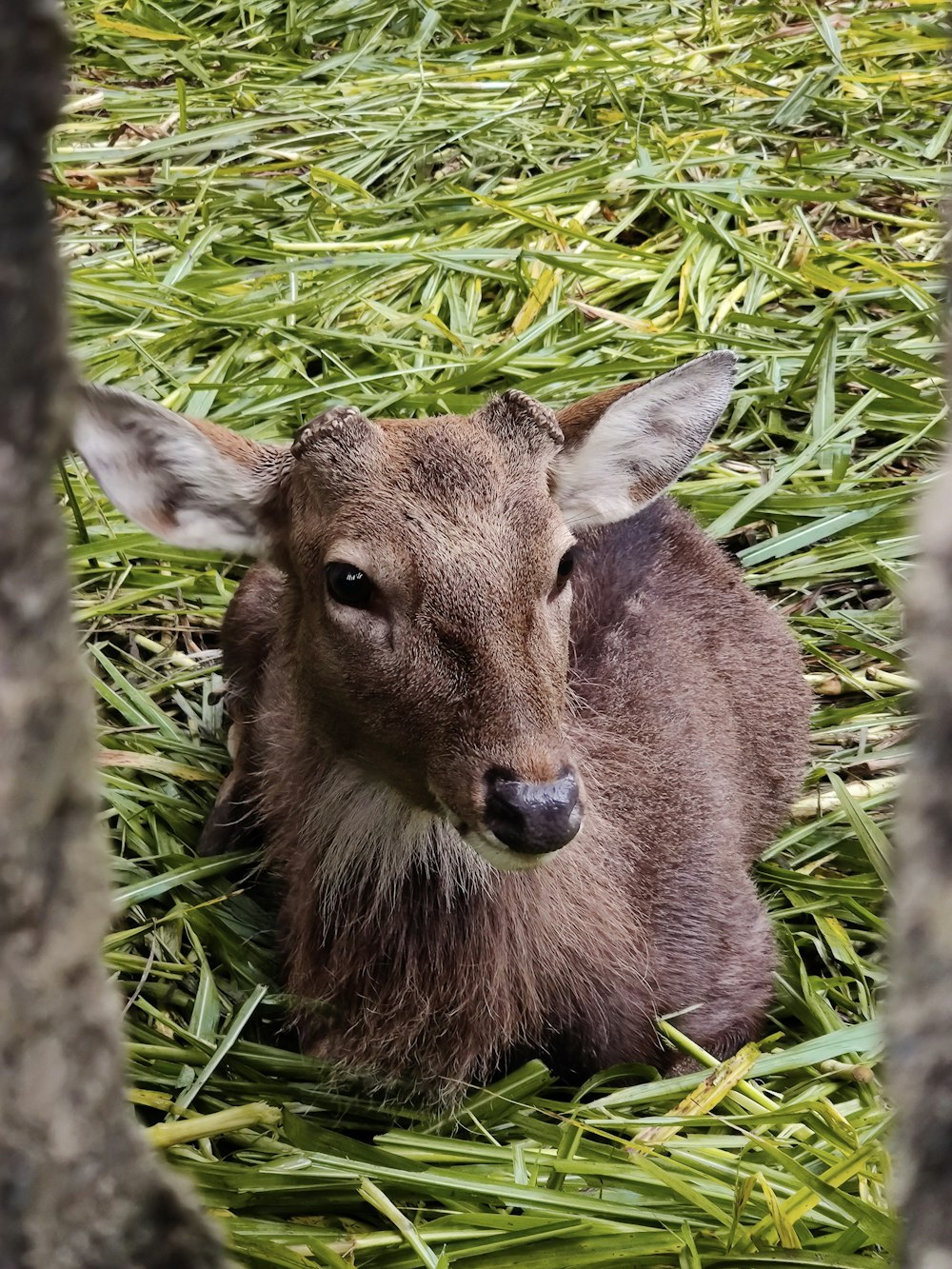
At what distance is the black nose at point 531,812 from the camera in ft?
8.34

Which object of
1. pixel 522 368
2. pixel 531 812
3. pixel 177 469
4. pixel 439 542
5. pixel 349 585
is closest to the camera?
pixel 531 812

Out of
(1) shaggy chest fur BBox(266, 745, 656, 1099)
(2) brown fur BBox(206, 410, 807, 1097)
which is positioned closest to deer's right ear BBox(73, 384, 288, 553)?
(2) brown fur BBox(206, 410, 807, 1097)

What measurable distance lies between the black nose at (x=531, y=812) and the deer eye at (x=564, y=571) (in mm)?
465

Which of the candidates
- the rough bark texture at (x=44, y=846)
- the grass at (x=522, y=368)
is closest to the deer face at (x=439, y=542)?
the grass at (x=522, y=368)

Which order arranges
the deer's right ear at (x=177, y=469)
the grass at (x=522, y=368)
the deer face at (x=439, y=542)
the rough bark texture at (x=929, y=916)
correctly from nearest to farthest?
the rough bark texture at (x=929, y=916) < the deer face at (x=439, y=542) < the grass at (x=522, y=368) < the deer's right ear at (x=177, y=469)

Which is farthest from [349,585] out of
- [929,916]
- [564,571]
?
[929,916]

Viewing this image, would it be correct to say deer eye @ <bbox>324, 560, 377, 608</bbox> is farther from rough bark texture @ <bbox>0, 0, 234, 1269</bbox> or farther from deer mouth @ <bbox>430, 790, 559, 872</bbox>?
rough bark texture @ <bbox>0, 0, 234, 1269</bbox>

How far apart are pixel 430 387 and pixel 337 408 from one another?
6.21 feet

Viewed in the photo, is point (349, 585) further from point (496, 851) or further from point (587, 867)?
point (587, 867)

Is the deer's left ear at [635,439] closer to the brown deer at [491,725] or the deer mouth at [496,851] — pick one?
the brown deer at [491,725]

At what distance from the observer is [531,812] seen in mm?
2545

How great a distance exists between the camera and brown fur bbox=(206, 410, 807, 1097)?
275 cm

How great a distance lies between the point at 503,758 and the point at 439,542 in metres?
0.44

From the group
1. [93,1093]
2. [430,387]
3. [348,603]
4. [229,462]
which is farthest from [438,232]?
[93,1093]
